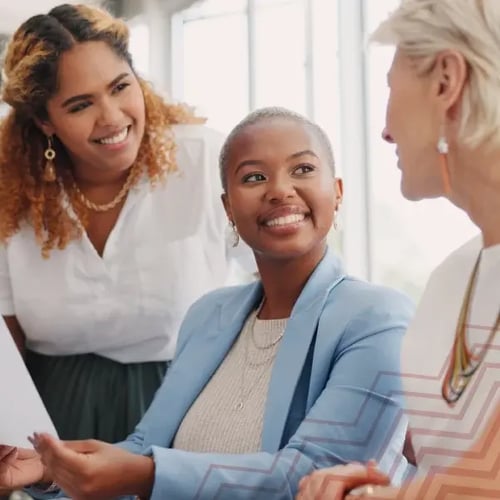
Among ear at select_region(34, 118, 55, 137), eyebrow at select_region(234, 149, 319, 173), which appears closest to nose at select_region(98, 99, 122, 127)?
ear at select_region(34, 118, 55, 137)

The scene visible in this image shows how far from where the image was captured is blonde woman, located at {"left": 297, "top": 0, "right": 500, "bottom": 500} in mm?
607

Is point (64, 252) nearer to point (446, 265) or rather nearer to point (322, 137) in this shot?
point (322, 137)

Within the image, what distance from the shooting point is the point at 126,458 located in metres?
0.86

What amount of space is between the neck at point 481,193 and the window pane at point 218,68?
907 millimetres

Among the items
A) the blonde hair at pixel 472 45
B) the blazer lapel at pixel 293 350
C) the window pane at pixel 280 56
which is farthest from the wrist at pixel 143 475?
the window pane at pixel 280 56

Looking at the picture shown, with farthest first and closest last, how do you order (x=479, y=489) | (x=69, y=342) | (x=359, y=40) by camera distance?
(x=69, y=342)
(x=359, y=40)
(x=479, y=489)

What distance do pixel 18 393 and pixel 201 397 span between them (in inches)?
8.2

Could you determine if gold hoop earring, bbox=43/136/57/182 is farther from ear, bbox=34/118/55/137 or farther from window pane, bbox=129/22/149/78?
window pane, bbox=129/22/149/78

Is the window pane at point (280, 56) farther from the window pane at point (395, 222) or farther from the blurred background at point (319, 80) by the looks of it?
the window pane at point (395, 222)

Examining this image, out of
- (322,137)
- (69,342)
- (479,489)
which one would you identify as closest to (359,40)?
(322,137)

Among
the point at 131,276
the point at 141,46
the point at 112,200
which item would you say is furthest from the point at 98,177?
the point at 141,46

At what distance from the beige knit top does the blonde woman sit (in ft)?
0.73

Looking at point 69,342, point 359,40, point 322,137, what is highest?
point 359,40

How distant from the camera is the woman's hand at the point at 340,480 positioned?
689 millimetres
